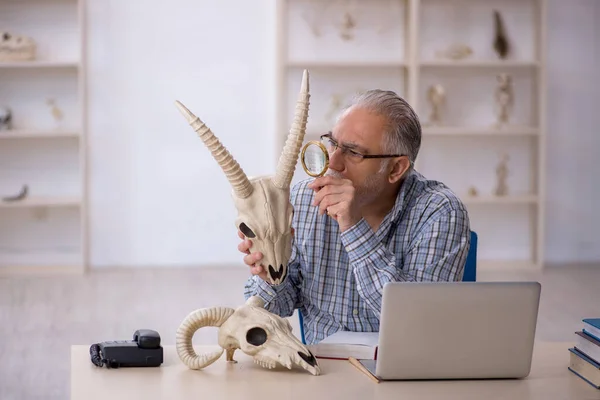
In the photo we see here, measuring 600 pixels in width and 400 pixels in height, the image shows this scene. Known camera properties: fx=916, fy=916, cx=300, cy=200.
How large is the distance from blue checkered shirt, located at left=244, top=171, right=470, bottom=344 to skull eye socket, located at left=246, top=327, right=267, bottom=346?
0.36m

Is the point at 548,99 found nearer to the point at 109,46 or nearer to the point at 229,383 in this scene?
the point at 109,46

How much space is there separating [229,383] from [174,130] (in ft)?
14.4

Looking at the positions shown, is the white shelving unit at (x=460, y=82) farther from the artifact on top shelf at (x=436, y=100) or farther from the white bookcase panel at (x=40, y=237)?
the white bookcase panel at (x=40, y=237)

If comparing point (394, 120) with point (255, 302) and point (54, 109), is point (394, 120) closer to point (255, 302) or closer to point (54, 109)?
point (255, 302)

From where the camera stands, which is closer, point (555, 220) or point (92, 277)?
point (92, 277)

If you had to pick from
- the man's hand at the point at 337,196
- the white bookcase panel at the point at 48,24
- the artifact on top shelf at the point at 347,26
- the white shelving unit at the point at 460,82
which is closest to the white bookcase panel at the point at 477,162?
the white shelving unit at the point at 460,82

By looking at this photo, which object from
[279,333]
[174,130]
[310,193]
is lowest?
[279,333]

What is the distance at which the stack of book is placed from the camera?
1.89 meters

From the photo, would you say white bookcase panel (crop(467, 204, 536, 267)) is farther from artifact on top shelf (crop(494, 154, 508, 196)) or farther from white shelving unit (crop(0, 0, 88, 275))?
white shelving unit (crop(0, 0, 88, 275))

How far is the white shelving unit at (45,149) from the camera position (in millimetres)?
5914

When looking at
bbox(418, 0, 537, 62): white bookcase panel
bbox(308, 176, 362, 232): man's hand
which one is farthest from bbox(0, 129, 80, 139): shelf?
bbox(308, 176, 362, 232): man's hand

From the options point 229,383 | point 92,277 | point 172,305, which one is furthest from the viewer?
point 92,277

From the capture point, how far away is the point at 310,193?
2.54 metres

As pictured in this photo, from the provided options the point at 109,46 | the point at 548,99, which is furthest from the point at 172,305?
the point at 548,99
